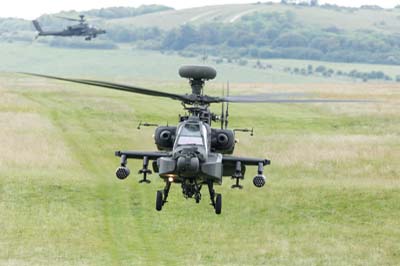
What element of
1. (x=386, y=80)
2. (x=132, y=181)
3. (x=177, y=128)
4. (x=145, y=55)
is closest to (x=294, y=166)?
(x=132, y=181)

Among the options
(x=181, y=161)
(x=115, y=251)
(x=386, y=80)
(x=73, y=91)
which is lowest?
(x=386, y=80)

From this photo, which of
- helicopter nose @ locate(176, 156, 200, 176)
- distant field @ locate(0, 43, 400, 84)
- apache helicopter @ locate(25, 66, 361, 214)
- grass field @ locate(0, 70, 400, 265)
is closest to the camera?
helicopter nose @ locate(176, 156, 200, 176)

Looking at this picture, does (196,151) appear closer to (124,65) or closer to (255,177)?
(255,177)

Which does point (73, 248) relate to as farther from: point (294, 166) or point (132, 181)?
point (294, 166)

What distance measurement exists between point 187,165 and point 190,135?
1.80m

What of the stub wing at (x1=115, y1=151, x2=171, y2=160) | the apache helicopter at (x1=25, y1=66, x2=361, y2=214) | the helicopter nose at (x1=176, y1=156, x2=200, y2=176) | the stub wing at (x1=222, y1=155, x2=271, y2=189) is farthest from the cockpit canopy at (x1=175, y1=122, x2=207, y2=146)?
the stub wing at (x1=222, y1=155, x2=271, y2=189)

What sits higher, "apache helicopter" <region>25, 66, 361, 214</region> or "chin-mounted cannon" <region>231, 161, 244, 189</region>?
"apache helicopter" <region>25, 66, 361, 214</region>

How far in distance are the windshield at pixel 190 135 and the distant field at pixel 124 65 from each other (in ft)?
347

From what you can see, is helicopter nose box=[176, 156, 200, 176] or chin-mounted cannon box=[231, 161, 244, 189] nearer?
helicopter nose box=[176, 156, 200, 176]

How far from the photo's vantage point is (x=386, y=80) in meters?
184

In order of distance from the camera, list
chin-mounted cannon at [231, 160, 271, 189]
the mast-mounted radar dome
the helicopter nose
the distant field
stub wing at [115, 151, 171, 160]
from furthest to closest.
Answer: the distant field → the mast-mounted radar dome → stub wing at [115, 151, 171, 160] → chin-mounted cannon at [231, 160, 271, 189] → the helicopter nose

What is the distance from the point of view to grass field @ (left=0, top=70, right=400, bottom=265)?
34.0 m

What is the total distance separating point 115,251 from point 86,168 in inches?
603

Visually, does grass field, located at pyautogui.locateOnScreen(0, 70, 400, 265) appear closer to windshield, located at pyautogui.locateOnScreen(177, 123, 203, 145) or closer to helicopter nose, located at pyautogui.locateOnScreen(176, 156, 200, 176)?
windshield, located at pyautogui.locateOnScreen(177, 123, 203, 145)
